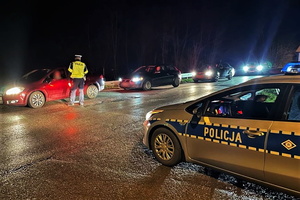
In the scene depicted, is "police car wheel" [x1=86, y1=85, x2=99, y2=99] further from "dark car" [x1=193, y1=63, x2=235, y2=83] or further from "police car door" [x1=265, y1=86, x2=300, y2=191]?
"dark car" [x1=193, y1=63, x2=235, y2=83]

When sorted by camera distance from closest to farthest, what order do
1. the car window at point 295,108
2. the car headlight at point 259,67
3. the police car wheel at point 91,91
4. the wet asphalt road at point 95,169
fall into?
1. the car window at point 295,108
2. the wet asphalt road at point 95,169
3. the police car wheel at point 91,91
4. the car headlight at point 259,67

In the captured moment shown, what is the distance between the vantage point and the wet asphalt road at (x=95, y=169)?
352 centimetres

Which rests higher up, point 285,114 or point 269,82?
Result: point 269,82

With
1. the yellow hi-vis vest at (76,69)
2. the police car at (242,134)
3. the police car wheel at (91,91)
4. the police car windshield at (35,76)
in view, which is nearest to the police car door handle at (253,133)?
the police car at (242,134)

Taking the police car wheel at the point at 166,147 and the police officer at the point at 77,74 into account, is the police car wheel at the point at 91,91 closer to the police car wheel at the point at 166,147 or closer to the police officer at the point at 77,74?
the police officer at the point at 77,74

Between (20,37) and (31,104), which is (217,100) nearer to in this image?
(31,104)

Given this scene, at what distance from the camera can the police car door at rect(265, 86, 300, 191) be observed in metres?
2.81

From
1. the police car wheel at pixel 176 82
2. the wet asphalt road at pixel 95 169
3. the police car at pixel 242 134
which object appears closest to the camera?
the police car at pixel 242 134

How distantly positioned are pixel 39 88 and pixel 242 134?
27.9ft

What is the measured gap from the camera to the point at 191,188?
3631 millimetres

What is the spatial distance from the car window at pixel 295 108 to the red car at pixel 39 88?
8.80 m

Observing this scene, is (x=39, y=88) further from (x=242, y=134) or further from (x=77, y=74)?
(x=242, y=134)

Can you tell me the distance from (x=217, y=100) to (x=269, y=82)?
34.0 inches

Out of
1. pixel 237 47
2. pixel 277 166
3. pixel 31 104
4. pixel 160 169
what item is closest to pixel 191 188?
pixel 160 169
